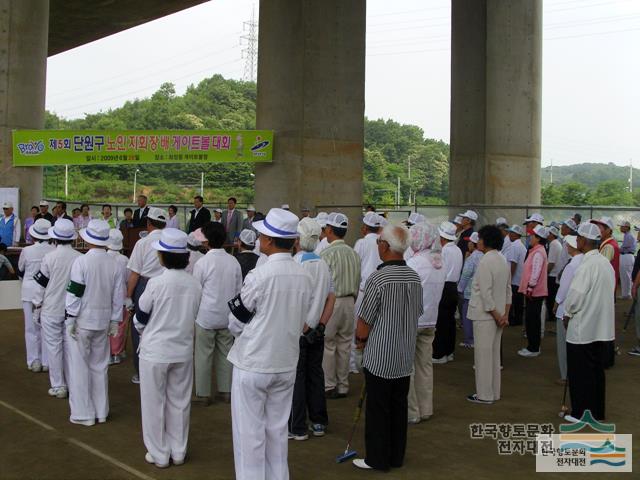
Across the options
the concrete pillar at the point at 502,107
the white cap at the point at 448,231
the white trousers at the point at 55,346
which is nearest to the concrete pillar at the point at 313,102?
the concrete pillar at the point at 502,107

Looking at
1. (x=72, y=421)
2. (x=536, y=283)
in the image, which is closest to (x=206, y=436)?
(x=72, y=421)

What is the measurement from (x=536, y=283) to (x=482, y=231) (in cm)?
267

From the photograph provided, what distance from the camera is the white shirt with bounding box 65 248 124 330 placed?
6.98 m

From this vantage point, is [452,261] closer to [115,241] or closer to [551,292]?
[551,292]

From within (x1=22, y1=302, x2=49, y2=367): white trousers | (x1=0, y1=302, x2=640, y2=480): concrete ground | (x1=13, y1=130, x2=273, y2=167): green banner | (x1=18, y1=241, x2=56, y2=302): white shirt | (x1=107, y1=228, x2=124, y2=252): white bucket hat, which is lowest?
(x1=0, y1=302, x2=640, y2=480): concrete ground

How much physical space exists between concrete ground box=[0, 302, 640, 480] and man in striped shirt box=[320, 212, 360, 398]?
0.26 meters

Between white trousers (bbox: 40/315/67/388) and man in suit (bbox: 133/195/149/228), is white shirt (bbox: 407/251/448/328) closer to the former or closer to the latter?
white trousers (bbox: 40/315/67/388)

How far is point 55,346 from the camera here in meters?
8.16

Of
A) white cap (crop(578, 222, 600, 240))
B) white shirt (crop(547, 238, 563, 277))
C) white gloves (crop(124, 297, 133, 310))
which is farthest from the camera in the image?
white shirt (crop(547, 238, 563, 277))

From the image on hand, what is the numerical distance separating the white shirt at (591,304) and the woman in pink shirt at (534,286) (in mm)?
3123

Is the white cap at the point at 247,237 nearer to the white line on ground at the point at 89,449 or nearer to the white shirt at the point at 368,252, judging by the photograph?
the white shirt at the point at 368,252

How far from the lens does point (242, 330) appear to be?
520 cm

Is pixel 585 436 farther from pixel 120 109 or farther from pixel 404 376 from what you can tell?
pixel 120 109

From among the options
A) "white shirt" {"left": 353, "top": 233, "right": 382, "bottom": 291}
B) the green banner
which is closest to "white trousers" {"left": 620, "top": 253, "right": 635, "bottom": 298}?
the green banner
